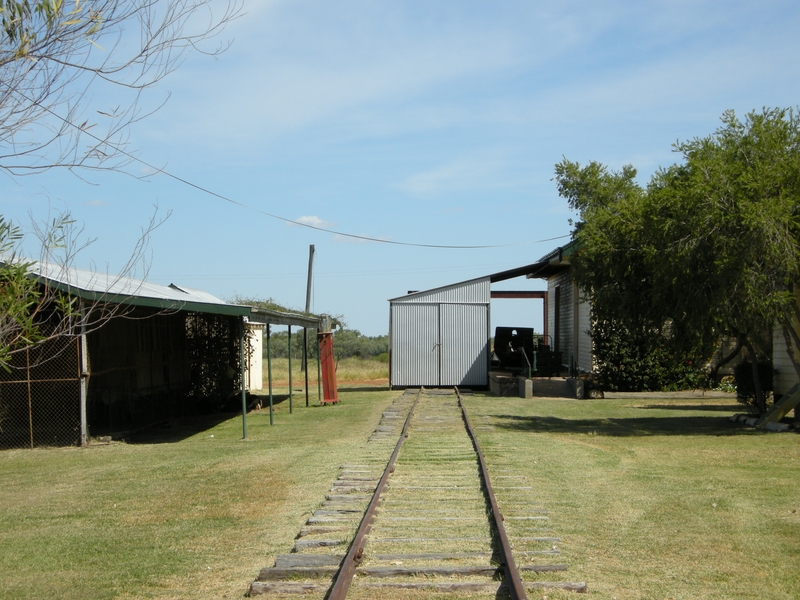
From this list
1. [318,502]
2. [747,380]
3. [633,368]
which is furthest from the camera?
[633,368]

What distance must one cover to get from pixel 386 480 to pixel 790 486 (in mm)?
4615

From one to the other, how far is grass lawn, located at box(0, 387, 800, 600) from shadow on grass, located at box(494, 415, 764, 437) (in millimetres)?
75

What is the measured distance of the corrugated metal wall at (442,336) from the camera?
27.4 meters

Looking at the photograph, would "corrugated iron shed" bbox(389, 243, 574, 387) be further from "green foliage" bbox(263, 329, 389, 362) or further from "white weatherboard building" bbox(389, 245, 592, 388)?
"green foliage" bbox(263, 329, 389, 362)

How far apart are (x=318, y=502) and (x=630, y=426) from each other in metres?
9.17

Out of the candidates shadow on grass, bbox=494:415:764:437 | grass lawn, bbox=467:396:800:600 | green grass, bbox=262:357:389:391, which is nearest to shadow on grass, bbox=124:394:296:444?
grass lawn, bbox=467:396:800:600

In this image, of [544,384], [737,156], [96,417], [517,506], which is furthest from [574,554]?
[544,384]

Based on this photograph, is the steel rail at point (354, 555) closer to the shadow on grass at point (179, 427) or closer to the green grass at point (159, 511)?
the green grass at point (159, 511)

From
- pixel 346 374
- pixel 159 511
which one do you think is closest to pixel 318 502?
pixel 159 511

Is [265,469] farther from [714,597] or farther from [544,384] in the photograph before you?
[544,384]

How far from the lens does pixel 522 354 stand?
2902 centimetres

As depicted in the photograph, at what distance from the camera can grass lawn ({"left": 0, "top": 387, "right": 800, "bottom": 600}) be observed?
6.21 metres

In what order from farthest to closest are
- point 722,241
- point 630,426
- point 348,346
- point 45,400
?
point 348,346 → point 630,426 → point 45,400 → point 722,241

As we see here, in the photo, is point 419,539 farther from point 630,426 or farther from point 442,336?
point 442,336
